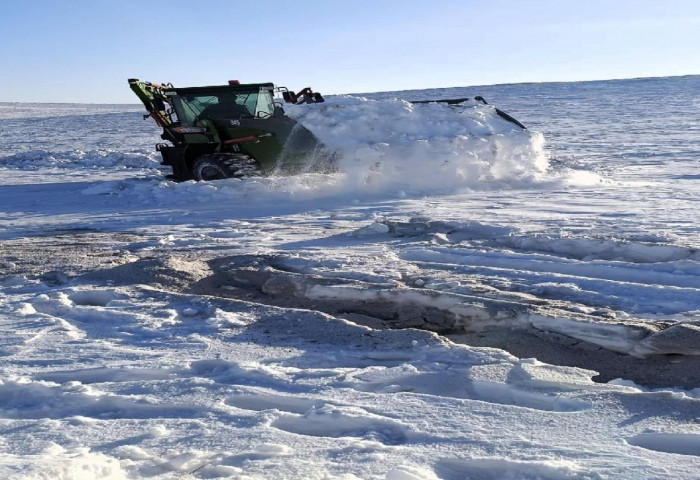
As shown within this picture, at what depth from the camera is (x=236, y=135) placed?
12.1 meters

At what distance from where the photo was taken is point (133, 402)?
3.26 m

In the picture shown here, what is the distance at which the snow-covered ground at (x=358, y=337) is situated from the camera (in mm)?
2750

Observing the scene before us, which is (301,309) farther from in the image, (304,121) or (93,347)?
(304,121)

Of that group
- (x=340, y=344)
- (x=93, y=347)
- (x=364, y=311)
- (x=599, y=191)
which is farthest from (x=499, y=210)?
(x=93, y=347)

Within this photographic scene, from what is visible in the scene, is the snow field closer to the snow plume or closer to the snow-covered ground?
the snow-covered ground

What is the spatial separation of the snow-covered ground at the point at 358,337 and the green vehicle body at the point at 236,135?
134cm

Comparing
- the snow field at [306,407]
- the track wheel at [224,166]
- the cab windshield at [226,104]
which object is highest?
the cab windshield at [226,104]

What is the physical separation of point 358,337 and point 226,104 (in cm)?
927

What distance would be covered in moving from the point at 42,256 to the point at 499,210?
503 centimetres

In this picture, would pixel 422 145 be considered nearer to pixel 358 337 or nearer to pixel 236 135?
pixel 236 135

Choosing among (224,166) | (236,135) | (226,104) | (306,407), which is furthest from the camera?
(226,104)

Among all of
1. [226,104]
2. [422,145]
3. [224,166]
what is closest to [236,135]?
[224,166]

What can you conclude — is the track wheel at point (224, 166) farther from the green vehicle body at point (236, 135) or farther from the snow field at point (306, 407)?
the snow field at point (306, 407)

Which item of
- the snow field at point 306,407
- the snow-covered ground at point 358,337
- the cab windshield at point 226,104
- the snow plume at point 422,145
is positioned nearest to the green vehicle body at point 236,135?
the cab windshield at point 226,104
